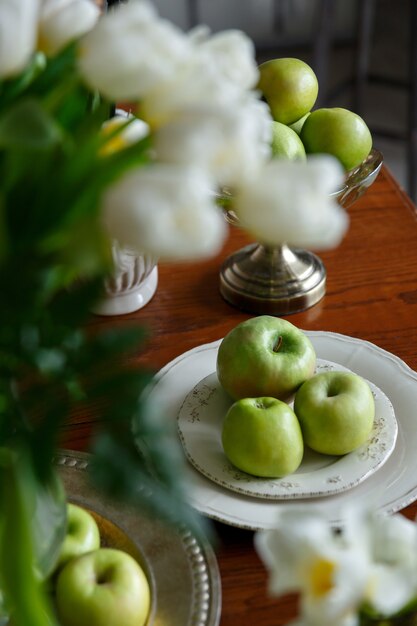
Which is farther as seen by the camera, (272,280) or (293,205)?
(272,280)

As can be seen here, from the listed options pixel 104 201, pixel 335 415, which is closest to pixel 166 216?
pixel 104 201

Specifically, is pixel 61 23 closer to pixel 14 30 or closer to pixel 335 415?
pixel 14 30

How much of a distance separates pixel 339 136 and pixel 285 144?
0.07 metres

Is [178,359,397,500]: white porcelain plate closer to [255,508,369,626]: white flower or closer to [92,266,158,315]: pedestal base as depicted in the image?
[92,266,158,315]: pedestal base

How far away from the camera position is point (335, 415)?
A: 2.46 ft

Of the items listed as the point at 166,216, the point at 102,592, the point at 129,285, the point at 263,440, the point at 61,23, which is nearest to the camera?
the point at 166,216

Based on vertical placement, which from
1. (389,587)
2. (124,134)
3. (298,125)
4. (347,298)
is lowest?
(347,298)

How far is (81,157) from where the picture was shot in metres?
0.40

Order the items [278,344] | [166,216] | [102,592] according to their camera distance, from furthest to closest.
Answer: [278,344]
[102,592]
[166,216]

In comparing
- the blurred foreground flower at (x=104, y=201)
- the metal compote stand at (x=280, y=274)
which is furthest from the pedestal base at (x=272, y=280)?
the blurred foreground flower at (x=104, y=201)

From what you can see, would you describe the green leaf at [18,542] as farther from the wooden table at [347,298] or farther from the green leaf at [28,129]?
the wooden table at [347,298]

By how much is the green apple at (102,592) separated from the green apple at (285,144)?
1.55 ft

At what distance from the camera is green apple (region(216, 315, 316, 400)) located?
0.80m

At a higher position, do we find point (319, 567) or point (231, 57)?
point (231, 57)
